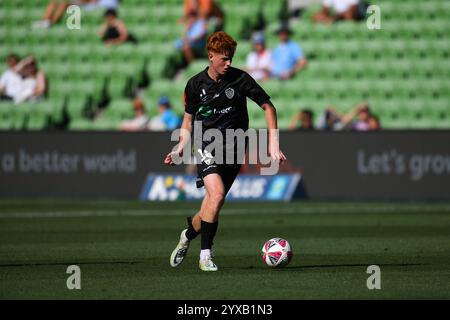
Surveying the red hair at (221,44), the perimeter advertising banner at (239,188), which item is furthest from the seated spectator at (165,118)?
the red hair at (221,44)

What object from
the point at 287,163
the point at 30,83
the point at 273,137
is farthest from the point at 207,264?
the point at 30,83

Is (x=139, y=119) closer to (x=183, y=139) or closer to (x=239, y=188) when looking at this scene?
(x=239, y=188)

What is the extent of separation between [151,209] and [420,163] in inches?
218

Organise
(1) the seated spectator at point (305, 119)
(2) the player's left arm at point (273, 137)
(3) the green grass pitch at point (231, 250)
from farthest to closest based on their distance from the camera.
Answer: (1) the seated spectator at point (305, 119), (2) the player's left arm at point (273, 137), (3) the green grass pitch at point (231, 250)

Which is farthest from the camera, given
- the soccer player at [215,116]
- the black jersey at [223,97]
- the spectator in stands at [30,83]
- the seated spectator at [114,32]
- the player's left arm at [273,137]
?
the seated spectator at [114,32]

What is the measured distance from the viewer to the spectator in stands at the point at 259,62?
81.8ft

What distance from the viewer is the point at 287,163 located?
2203 centimetres

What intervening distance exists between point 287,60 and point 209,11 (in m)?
2.57

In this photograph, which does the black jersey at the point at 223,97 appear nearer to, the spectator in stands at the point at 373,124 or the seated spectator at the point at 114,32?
the spectator in stands at the point at 373,124

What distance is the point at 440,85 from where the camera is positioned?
81.1ft

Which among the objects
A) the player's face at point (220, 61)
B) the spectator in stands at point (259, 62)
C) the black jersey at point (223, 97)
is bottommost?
the black jersey at point (223, 97)

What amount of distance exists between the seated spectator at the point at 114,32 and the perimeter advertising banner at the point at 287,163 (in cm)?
519

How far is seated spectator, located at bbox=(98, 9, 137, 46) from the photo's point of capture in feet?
88.6
